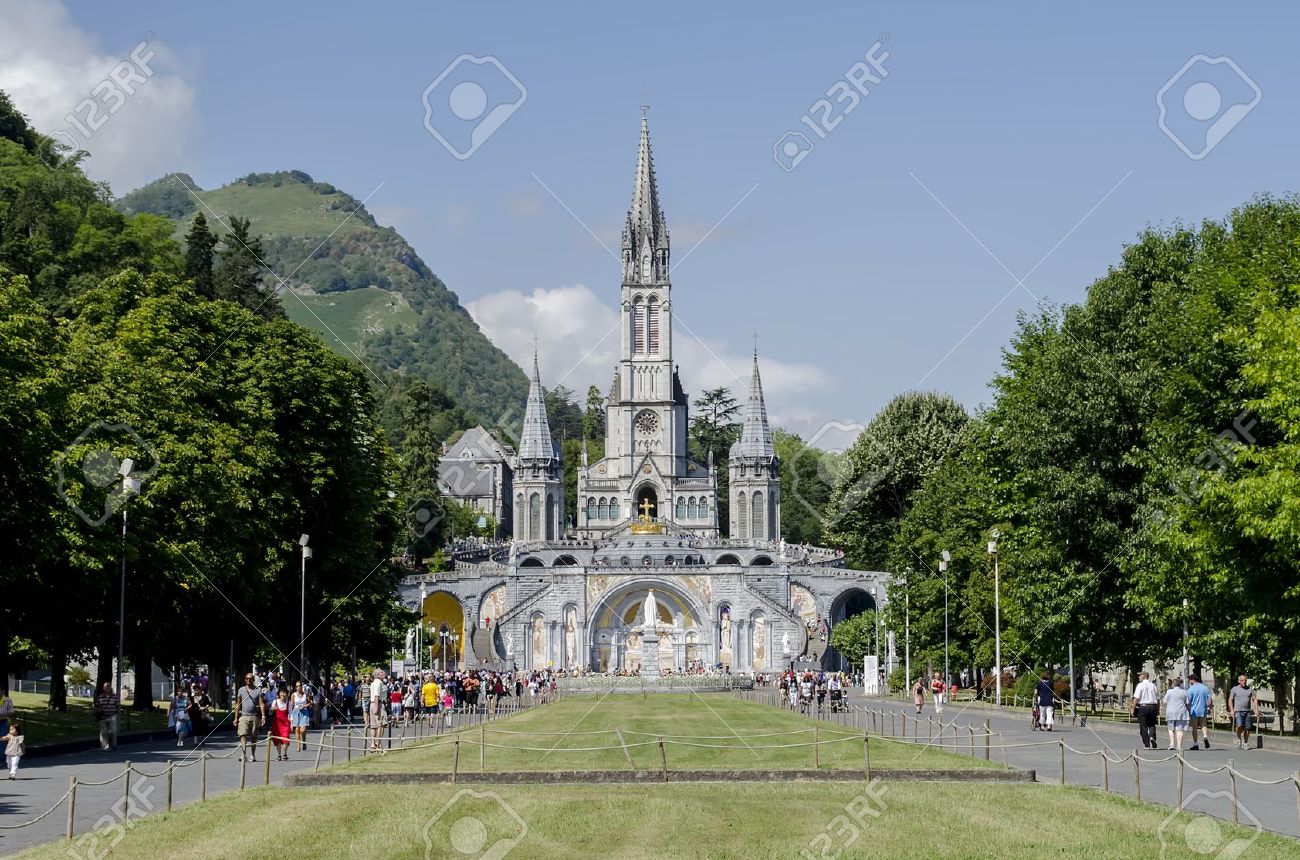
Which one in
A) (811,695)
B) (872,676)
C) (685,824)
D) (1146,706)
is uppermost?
(872,676)

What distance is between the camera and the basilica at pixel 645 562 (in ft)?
414

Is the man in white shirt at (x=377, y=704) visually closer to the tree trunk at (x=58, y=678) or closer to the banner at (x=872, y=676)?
the tree trunk at (x=58, y=678)

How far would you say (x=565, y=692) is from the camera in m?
87.9

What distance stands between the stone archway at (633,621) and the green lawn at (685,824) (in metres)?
102

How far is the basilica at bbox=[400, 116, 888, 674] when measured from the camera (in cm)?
12625

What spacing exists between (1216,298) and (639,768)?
64.8ft

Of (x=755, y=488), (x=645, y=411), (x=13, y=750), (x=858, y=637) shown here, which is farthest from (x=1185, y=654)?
(x=645, y=411)

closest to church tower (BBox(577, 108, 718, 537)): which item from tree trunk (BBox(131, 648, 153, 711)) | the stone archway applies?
the stone archway

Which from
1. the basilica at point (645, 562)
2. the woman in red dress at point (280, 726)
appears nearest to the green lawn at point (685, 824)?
the woman in red dress at point (280, 726)

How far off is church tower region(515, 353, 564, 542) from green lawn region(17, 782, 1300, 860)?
439 feet

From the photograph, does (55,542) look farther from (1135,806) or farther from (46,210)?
Result: (46,210)

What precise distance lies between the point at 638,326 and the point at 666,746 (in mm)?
132947

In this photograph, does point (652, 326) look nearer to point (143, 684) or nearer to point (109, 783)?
point (143, 684)

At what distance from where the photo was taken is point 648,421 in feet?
547
